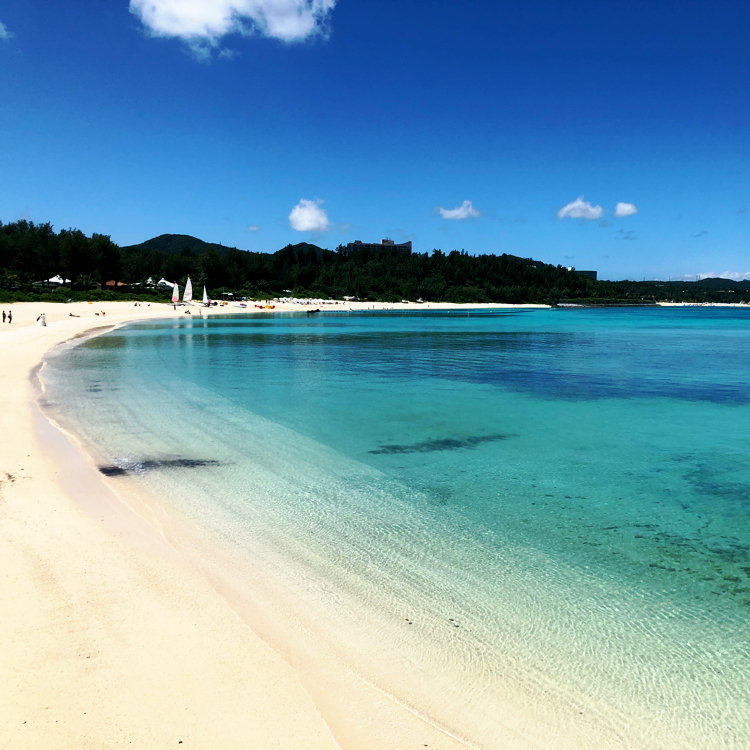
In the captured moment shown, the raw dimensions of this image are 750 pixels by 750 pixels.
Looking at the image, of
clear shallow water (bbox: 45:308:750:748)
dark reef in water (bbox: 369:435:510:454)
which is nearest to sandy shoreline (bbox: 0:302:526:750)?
clear shallow water (bbox: 45:308:750:748)

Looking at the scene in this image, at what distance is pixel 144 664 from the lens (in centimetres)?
480

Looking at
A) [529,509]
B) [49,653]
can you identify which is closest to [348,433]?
[529,509]

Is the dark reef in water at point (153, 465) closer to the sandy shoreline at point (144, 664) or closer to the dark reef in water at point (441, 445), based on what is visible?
the sandy shoreline at point (144, 664)

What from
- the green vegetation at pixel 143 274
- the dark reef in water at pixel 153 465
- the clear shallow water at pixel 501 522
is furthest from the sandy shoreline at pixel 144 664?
the green vegetation at pixel 143 274

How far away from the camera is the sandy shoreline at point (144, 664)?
13.4ft

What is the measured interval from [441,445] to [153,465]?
21.2 ft

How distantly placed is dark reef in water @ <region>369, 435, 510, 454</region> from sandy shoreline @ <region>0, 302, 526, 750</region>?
250 inches

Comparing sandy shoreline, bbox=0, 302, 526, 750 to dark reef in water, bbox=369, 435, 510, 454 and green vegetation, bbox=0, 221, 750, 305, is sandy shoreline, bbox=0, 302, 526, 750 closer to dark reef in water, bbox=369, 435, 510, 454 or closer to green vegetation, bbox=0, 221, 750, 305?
→ dark reef in water, bbox=369, 435, 510, 454

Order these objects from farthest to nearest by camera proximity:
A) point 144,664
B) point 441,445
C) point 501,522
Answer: point 441,445
point 501,522
point 144,664

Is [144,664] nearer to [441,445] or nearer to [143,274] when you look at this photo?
[441,445]

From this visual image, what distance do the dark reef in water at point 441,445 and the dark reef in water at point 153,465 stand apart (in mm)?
3785

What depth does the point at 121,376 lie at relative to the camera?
2458 cm

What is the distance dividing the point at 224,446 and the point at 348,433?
10.8ft

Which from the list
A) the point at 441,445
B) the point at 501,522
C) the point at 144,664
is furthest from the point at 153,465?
the point at 144,664
